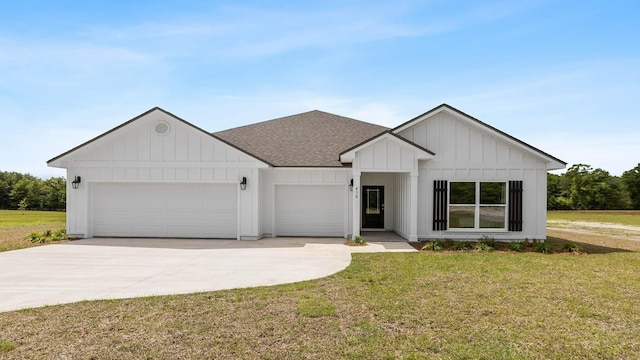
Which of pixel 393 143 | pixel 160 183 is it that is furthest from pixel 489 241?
pixel 160 183

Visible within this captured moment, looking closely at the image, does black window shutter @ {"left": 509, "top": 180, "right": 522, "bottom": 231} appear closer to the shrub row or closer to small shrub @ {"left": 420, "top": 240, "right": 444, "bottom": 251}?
the shrub row

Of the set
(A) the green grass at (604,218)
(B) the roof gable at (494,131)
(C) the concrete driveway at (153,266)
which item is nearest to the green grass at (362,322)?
(C) the concrete driveway at (153,266)

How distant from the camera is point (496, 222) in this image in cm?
1384

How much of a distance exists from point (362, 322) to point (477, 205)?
1002 cm

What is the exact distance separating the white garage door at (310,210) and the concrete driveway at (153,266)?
4.83 feet

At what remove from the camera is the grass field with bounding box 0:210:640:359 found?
14.3 feet

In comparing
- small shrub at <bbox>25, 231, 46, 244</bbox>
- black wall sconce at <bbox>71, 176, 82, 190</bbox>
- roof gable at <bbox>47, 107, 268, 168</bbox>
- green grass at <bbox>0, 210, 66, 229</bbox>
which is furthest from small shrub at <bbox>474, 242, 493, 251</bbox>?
green grass at <bbox>0, 210, 66, 229</bbox>

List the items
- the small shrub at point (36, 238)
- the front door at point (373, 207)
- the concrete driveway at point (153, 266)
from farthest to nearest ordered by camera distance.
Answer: the front door at point (373, 207) < the small shrub at point (36, 238) < the concrete driveway at point (153, 266)

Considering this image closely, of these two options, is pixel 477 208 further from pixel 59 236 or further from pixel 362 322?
pixel 59 236

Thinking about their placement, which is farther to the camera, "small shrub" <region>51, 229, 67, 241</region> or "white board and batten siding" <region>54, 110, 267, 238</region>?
"white board and batten siding" <region>54, 110, 267, 238</region>

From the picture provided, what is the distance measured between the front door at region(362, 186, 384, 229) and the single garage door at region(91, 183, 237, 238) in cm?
585

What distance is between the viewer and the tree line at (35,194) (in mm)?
34938

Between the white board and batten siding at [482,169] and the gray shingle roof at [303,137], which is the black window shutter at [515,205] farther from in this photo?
the gray shingle roof at [303,137]

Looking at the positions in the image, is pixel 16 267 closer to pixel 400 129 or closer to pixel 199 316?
pixel 199 316
